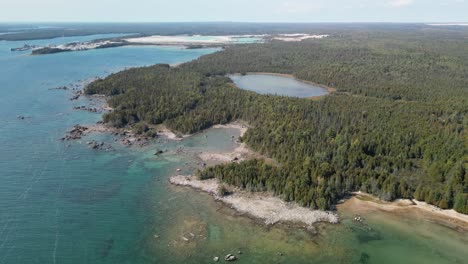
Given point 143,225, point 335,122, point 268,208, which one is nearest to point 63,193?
point 143,225

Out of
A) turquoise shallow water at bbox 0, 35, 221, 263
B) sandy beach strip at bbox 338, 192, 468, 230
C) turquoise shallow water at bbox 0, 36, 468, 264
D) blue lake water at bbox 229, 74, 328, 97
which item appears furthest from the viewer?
blue lake water at bbox 229, 74, 328, 97

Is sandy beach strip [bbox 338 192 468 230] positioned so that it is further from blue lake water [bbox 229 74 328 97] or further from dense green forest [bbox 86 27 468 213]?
blue lake water [bbox 229 74 328 97]

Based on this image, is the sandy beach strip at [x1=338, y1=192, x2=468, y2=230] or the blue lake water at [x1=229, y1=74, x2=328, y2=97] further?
the blue lake water at [x1=229, y1=74, x2=328, y2=97]

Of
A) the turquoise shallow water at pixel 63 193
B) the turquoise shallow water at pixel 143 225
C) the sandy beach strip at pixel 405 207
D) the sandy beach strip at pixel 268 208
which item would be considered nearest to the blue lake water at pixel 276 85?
the turquoise shallow water at pixel 143 225

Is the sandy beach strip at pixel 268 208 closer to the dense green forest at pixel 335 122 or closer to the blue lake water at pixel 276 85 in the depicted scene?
the dense green forest at pixel 335 122

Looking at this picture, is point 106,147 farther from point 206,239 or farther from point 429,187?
point 429,187

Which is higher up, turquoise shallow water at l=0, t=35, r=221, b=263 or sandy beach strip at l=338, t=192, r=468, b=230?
turquoise shallow water at l=0, t=35, r=221, b=263

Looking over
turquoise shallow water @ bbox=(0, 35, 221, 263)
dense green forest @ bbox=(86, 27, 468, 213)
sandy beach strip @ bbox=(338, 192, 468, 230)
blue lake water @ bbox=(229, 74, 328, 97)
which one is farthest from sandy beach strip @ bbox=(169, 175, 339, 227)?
blue lake water @ bbox=(229, 74, 328, 97)
